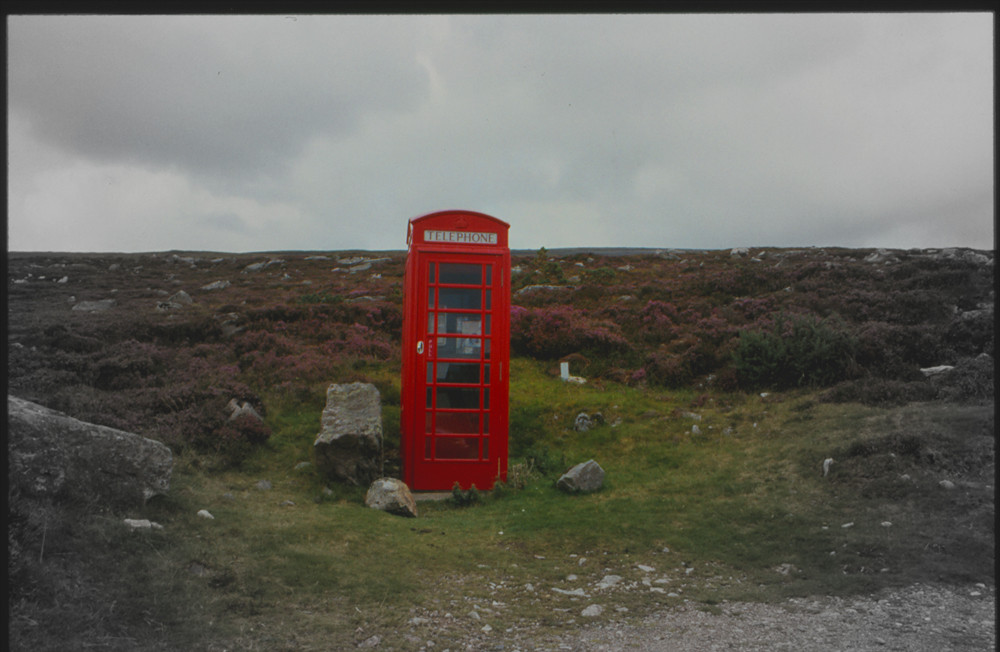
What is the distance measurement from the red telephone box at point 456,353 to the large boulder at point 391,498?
0.98m

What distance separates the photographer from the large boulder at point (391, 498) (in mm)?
6863

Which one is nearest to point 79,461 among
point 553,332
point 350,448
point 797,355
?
point 350,448

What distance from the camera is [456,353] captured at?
8305 millimetres

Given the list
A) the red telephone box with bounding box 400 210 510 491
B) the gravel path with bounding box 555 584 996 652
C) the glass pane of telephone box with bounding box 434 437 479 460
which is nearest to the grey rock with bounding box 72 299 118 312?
the red telephone box with bounding box 400 210 510 491

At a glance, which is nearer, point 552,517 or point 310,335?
point 552,517

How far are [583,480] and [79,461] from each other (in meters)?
5.04

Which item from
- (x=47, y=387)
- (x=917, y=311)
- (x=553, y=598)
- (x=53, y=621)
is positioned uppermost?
(x=917, y=311)

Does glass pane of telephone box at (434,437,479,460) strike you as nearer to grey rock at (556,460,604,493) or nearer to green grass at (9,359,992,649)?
green grass at (9,359,992,649)

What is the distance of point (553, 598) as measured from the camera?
15.3ft

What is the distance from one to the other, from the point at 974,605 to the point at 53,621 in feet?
18.9

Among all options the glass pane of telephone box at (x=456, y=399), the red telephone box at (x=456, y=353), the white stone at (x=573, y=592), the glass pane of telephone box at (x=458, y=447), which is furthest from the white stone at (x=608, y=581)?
the glass pane of telephone box at (x=456, y=399)

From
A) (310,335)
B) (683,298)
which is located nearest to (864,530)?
(310,335)

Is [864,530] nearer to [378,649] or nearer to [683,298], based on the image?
[378,649]

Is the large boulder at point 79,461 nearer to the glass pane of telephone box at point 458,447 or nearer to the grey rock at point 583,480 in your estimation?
the glass pane of telephone box at point 458,447
